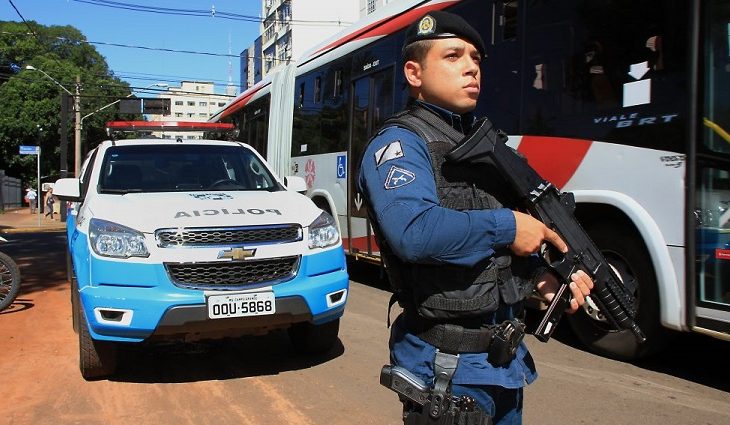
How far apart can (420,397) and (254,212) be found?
300 cm

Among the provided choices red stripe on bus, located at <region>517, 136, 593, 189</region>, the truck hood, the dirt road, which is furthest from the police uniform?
red stripe on bus, located at <region>517, 136, 593, 189</region>

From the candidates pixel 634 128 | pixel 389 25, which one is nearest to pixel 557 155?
pixel 634 128

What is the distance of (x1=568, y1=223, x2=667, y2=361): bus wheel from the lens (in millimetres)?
4504

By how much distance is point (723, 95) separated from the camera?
4.02 metres

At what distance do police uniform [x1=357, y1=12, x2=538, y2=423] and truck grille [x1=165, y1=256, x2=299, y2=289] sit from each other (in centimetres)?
255

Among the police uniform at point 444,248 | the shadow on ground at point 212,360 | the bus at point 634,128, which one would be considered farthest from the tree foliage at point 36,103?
the police uniform at point 444,248

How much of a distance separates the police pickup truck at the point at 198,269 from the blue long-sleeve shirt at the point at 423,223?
2571 millimetres

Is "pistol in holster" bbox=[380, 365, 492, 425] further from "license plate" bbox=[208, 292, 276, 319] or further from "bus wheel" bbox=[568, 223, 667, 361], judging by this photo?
"bus wheel" bbox=[568, 223, 667, 361]

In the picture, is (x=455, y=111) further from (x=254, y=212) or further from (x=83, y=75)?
(x=83, y=75)

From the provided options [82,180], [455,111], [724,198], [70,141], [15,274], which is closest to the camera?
[455,111]

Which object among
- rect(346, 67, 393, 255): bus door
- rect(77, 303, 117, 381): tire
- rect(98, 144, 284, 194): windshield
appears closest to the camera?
rect(77, 303, 117, 381): tire

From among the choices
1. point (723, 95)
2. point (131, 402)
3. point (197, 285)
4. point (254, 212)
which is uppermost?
A: point (723, 95)

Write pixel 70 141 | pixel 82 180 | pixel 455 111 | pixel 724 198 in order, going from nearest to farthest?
pixel 455 111, pixel 724 198, pixel 82 180, pixel 70 141

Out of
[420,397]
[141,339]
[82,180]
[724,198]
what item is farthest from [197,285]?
[724,198]
